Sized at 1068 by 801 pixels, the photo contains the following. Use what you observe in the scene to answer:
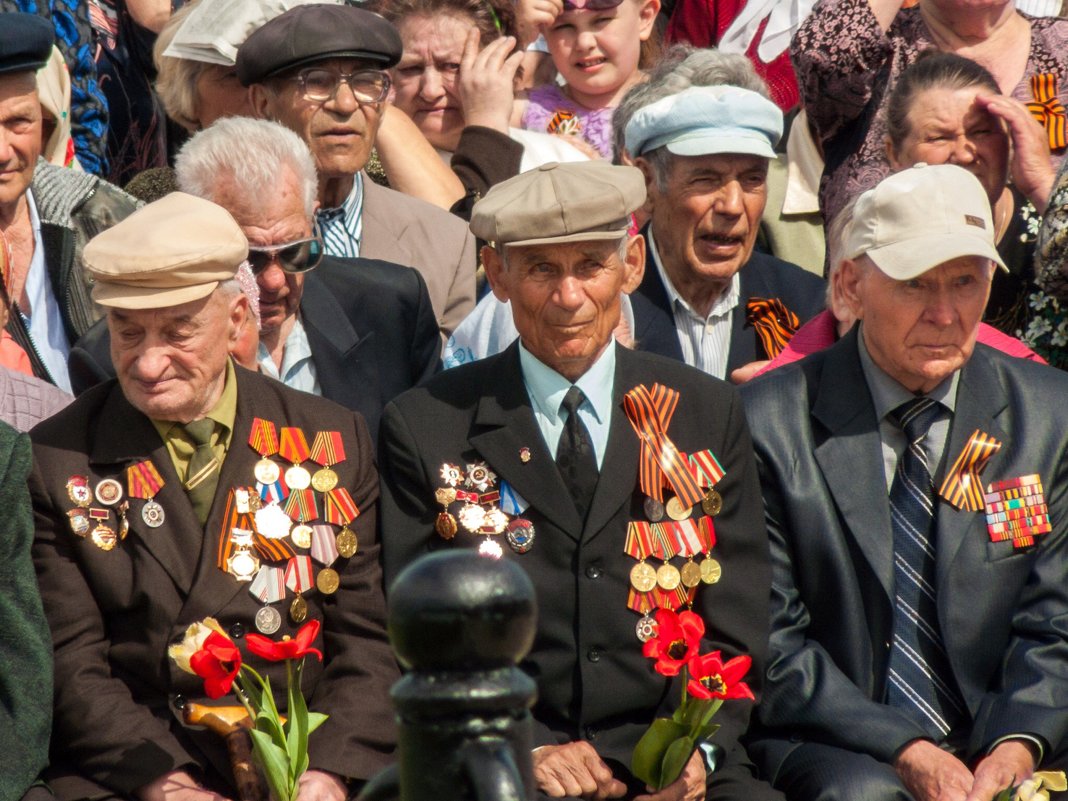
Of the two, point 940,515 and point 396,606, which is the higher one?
point 396,606

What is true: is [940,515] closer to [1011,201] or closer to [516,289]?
[516,289]

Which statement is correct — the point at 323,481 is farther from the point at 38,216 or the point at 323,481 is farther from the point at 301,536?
the point at 38,216

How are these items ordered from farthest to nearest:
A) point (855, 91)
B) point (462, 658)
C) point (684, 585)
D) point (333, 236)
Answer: point (855, 91) < point (333, 236) < point (684, 585) < point (462, 658)

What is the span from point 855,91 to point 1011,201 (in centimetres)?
71

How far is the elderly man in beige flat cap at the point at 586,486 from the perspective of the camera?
4.34 meters

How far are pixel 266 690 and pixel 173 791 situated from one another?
1.17 feet

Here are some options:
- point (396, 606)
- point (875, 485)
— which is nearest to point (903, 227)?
point (875, 485)

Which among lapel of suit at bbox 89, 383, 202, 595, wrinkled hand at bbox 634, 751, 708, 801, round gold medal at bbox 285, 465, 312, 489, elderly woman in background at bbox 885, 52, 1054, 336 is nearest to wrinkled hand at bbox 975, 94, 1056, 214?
elderly woman in background at bbox 885, 52, 1054, 336

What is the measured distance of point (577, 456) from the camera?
4496 mm

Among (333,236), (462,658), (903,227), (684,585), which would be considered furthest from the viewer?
(333,236)

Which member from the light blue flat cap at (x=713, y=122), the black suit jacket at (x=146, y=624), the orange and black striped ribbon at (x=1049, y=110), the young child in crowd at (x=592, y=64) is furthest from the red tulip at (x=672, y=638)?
the young child in crowd at (x=592, y=64)

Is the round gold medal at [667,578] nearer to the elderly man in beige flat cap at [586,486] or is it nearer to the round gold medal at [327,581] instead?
the elderly man in beige flat cap at [586,486]

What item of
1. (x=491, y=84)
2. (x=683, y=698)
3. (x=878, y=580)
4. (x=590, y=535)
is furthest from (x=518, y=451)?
(x=491, y=84)

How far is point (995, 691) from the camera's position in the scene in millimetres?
4531
